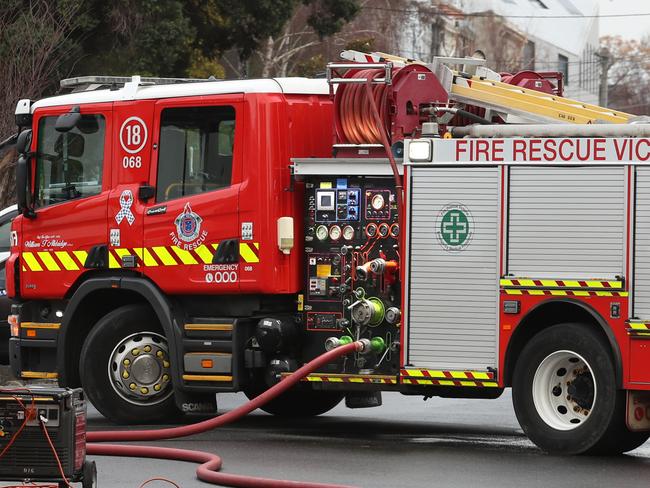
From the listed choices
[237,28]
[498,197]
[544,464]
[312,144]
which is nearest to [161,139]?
[312,144]

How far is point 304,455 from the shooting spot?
36.7ft

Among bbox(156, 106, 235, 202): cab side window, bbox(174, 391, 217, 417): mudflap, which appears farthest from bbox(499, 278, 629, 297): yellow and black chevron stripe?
bbox(174, 391, 217, 417): mudflap

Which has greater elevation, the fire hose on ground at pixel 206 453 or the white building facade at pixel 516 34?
the white building facade at pixel 516 34

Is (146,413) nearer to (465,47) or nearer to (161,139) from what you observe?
(161,139)

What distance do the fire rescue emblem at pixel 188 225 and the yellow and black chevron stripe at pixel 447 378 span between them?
217 cm

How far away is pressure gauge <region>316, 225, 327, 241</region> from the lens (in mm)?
12156

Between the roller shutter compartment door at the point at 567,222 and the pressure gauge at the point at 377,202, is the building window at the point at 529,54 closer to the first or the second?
the pressure gauge at the point at 377,202

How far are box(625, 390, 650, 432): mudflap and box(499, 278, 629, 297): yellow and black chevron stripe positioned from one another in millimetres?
727

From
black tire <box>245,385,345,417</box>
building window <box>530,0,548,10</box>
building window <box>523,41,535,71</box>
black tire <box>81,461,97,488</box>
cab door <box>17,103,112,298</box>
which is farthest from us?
building window <box>530,0,548,10</box>

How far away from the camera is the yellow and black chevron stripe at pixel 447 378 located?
11297 millimetres

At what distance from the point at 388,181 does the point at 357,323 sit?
3.77 feet

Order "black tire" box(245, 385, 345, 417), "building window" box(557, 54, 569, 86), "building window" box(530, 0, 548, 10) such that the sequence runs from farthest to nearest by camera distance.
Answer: "building window" box(530, 0, 548, 10) < "building window" box(557, 54, 569, 86) < "black tire" box(245, 385, 345, 417)

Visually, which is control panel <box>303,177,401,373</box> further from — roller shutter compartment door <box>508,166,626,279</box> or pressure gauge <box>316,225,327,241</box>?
roller shutter compartment door <box>508,166,626,279</box>

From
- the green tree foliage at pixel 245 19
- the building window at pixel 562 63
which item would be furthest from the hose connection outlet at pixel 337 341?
the building window at pixel 562 63
